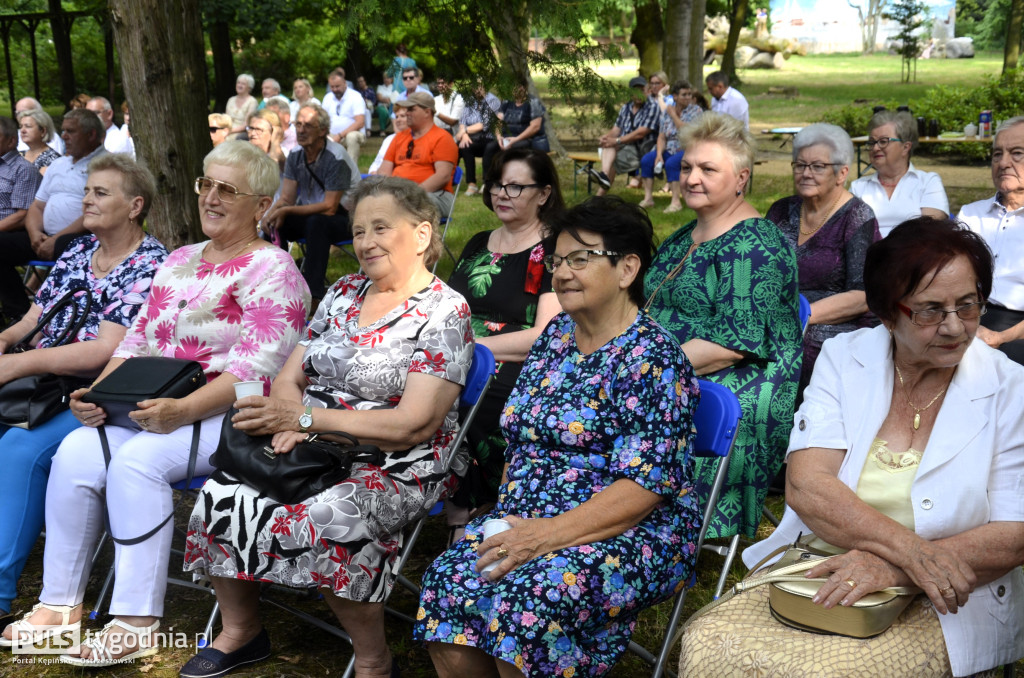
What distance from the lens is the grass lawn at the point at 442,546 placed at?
3.39 m

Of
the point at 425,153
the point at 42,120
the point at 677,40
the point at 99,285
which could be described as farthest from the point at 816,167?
the point at 677,40

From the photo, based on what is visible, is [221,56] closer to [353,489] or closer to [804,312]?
[804,312]

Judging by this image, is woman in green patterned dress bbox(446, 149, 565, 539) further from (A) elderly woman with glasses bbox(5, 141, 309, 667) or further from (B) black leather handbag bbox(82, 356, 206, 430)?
(B) black leather handbag bbox(82, 356, 206, 430)

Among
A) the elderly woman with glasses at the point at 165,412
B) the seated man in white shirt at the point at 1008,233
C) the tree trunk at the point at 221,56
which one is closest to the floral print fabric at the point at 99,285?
the elderly woman with glasses at the point at 165,412

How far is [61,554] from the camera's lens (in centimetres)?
354

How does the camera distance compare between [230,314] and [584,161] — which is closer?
[230,314]

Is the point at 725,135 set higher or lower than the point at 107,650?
higher

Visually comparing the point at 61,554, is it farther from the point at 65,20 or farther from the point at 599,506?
the point at 65,20

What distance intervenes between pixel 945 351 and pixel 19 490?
10.7ft

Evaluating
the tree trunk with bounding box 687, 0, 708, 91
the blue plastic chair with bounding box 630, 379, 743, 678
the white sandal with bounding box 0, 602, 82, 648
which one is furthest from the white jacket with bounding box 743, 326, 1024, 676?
the tree trunk with bounding box 687, 0, 708, 91

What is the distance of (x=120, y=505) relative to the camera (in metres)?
3.42

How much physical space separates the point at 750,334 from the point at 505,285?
3.77 ft

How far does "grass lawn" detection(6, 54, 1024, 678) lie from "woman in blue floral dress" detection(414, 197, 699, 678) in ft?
2.53

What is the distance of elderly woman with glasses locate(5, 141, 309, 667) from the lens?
134 inches
